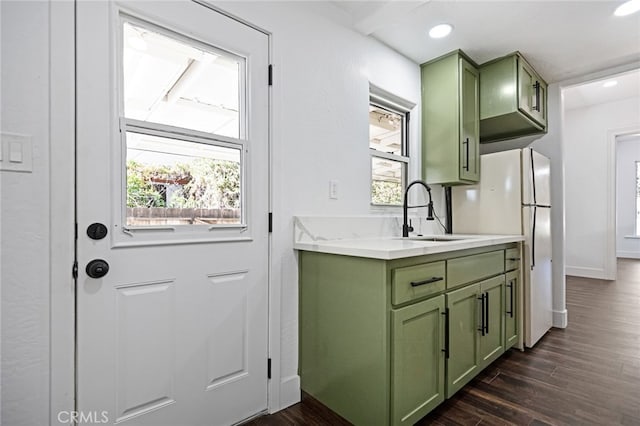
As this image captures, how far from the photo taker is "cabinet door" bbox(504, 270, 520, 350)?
236 centimetres

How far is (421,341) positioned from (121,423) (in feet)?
4.43

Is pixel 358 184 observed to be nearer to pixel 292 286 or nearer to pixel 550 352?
pixel 292 286

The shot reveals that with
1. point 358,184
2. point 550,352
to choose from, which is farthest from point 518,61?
point 550,352

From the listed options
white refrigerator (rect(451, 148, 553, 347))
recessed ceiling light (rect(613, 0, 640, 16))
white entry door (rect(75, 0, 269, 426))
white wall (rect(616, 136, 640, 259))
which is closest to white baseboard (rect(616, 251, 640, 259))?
white wall (rect(616, 136, 640, 259))

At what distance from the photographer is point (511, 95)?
270 centimetres

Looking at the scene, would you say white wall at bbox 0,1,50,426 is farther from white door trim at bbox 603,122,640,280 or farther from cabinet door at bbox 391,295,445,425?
white door trim at bbox 603,122,640,280

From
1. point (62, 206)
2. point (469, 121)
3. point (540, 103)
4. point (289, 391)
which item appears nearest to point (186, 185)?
point (62, 206)

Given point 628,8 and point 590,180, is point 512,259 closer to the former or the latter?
point 628,8

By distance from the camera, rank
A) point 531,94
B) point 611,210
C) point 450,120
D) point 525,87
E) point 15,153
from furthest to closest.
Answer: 1. point 611,210
2. point 531,94
3. point 525,87
4. point 450,120
5. point 15,153

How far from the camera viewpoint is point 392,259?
55.2 inches

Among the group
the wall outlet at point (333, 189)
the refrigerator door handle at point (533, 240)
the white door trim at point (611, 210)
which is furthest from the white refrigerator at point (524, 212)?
the white door trim at point (611, 210)

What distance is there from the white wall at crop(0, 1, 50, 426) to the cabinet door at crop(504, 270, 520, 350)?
8.74 ft

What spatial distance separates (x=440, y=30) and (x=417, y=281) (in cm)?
190
